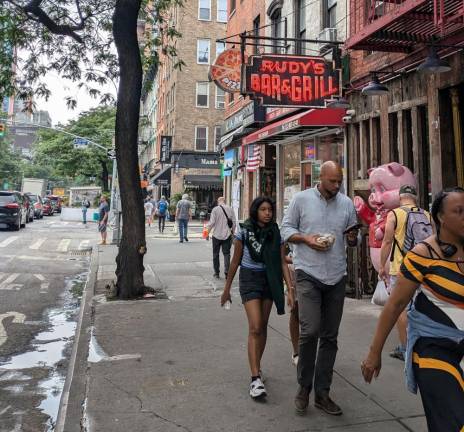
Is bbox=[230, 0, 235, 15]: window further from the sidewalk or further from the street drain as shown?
the sidewalk

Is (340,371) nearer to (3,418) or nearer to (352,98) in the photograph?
(3,418)

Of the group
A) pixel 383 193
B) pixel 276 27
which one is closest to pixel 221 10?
pixel 276 27

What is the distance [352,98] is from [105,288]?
6.12 meters

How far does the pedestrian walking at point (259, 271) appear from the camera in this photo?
13.5 feet

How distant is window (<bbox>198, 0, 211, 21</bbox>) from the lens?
1431 inches

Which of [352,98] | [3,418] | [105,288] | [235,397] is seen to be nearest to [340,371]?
[235,397]

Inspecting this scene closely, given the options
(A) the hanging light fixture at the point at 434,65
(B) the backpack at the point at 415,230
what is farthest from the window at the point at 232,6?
(B) the backpack at the point at 415,230

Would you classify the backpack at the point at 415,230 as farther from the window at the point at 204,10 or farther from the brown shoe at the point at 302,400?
the window at the point at 204,10

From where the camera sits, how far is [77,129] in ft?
154

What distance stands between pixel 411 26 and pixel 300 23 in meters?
6.59

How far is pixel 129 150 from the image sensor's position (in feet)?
27.6

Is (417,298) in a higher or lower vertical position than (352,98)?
lower

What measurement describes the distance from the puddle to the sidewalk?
0.25 metres

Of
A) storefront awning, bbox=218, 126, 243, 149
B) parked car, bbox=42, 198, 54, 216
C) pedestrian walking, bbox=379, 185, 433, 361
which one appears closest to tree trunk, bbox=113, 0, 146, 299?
pedestrian walking, bbox=379, 185, 433, 361
